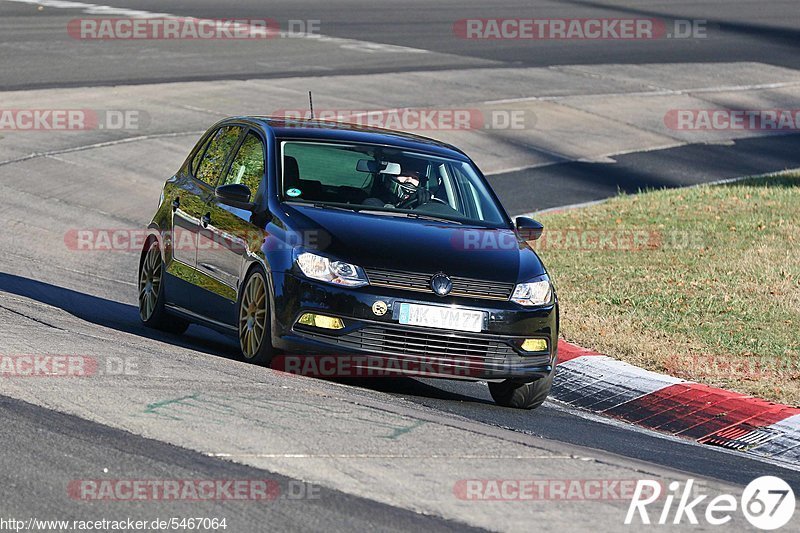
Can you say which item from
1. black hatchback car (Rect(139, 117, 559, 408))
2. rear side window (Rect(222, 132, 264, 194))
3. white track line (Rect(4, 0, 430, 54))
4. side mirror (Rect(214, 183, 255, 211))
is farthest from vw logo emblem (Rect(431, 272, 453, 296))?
white track line (Rect(4, 0, 430, 54))

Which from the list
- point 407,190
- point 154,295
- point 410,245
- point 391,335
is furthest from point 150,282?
point 391,335

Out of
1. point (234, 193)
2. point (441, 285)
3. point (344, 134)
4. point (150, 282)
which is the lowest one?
point (150, 282)

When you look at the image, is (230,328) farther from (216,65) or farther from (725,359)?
(216,65)

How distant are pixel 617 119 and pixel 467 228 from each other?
16.3 metres

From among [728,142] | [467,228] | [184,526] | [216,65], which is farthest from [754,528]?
[216,65]

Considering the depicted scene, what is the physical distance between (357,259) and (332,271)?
0.55ft

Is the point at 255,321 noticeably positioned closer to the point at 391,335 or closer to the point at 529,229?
the point at 391,335

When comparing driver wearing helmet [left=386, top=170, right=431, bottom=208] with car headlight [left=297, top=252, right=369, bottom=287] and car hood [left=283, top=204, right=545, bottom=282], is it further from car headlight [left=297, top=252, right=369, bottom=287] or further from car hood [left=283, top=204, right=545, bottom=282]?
car headlight [left=297, top=252, right=369, bottom=287]

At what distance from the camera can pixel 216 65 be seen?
27.1m

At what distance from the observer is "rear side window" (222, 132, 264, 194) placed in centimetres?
984

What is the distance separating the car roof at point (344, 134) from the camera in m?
10.1

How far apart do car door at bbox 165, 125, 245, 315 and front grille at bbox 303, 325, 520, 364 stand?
1.68 metres

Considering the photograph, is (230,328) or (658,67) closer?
(230,328)

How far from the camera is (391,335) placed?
337 inches
